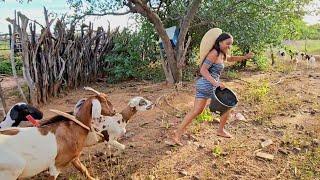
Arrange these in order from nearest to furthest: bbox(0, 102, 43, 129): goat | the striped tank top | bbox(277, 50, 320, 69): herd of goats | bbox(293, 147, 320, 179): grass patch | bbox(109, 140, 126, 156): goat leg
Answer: bbox(293, 147, 320, 179): grass patch < bbox(109, 140, 126, 156): goat leg < bbox(0, 102, 43, 129): goat < the striped tank top < bbox(277, 50, 320, 69): herd of goats

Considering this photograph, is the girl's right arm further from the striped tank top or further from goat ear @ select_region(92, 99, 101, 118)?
goat ear @ select_region(92, 99, 101, 118)

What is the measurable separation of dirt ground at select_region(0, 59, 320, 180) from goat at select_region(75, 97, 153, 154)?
0.79 ft

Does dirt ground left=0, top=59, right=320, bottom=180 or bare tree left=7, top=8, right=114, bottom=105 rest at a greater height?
bare tree left=7, top=8, right=114, bottom=105

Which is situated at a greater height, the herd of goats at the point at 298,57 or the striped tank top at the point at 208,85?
the striped tank top at the point at 208,85

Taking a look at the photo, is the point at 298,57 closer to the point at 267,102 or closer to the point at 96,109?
the point at 267,102

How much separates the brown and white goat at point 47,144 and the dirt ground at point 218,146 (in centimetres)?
60

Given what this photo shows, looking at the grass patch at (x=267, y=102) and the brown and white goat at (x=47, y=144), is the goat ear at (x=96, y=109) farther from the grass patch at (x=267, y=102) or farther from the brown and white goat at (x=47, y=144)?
the grass patch at (x=267, y=102)

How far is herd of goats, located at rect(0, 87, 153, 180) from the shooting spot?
3121 millimetres

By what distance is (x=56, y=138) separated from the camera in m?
3.50

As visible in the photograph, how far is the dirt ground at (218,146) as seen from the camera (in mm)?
4227

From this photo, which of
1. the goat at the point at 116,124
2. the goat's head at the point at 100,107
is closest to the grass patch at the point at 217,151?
the goat at the point at 116,124

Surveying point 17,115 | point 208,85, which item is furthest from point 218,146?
point 17,115

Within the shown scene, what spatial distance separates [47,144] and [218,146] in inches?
89.0

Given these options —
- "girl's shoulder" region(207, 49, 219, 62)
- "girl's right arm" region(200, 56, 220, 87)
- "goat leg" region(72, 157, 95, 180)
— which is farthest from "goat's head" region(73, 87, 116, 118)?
"girl's shoulder" region(207, 49, 219, 62)
